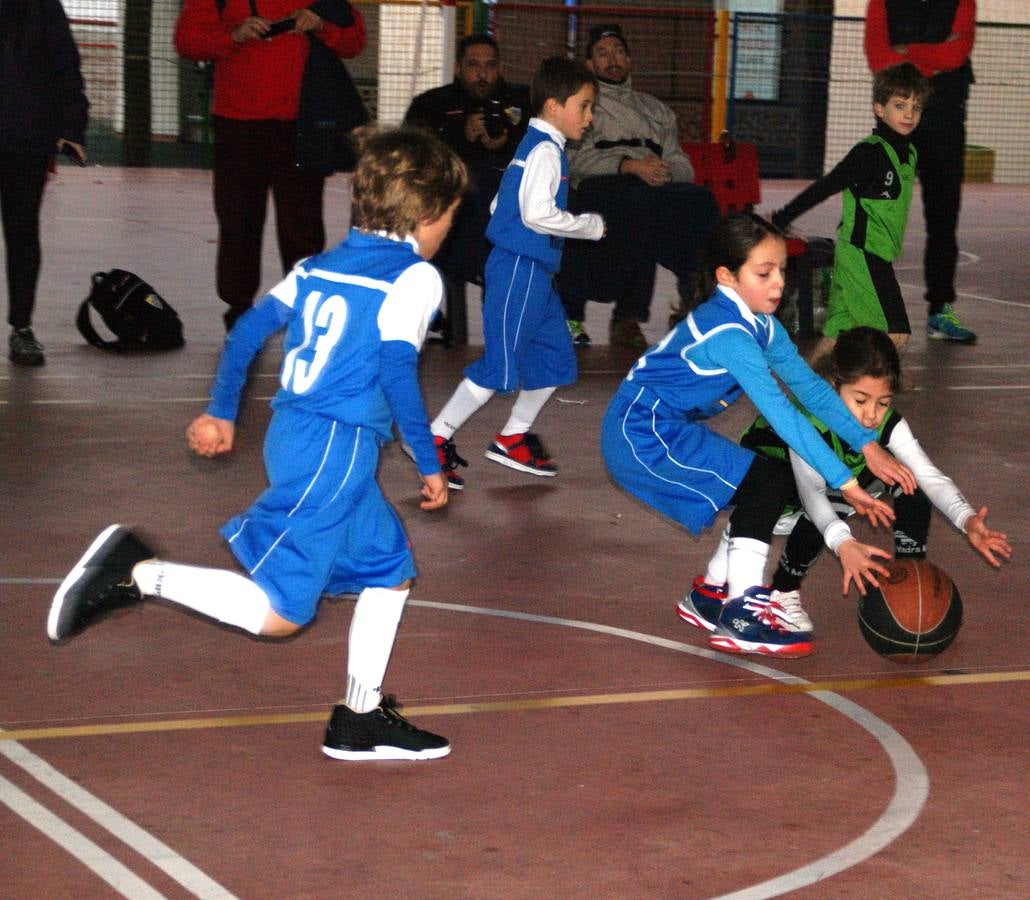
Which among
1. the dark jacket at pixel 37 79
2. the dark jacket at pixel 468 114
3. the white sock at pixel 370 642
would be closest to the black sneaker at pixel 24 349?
the dark jacket at pixel 37 79

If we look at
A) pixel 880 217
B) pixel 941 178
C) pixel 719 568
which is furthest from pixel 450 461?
pixel 941 178

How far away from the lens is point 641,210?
10.4 meters

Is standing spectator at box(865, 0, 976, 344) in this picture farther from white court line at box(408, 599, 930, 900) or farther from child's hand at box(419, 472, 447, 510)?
child's hand at box(419, 472, 447, 510)

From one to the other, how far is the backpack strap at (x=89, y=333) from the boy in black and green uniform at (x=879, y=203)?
426cm

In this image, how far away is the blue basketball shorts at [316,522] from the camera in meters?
3.93

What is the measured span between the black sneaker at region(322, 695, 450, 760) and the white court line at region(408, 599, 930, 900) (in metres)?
0.97

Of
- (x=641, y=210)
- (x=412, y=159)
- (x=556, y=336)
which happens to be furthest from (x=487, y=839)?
(x=641, y=210)

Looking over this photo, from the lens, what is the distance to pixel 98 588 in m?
4.11

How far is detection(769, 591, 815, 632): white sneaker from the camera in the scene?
195 inches

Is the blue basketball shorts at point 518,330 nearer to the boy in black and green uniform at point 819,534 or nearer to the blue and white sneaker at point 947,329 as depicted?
the boy in black and green uniform at point 819,534

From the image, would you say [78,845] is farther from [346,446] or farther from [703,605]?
[703,605]

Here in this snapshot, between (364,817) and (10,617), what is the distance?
179 cm

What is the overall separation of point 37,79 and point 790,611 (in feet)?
18.1

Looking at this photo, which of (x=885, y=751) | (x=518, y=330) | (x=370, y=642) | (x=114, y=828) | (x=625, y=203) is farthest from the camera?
(x=625, y=203)
